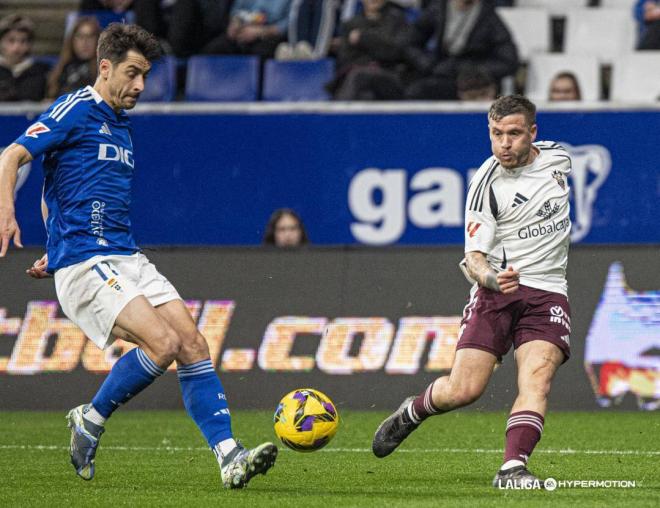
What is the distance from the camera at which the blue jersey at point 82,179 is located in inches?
271

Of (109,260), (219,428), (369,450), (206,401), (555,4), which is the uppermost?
(109,260)

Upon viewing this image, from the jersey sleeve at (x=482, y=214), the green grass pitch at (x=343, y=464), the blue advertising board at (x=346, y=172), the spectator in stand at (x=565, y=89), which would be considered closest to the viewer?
the green grass pitch at (x=343, y=464)

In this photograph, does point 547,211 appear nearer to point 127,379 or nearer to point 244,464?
point 244,464

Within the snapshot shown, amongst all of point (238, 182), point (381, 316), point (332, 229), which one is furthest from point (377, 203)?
point (381, 316)

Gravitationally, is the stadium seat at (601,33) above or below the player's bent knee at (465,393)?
above

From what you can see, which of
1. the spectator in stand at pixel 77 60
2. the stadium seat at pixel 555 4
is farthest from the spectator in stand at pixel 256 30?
the stadium seat at pixel 555 4

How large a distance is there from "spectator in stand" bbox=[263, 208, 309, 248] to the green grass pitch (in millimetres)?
2026

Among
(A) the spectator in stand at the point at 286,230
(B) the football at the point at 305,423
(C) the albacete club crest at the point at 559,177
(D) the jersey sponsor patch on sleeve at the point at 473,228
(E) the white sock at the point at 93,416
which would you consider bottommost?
(A) the spectator in stand at the point at 286,230

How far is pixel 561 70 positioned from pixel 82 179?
8608mm

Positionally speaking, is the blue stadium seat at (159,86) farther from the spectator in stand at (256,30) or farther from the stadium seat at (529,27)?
the stadium seat at (529,27)

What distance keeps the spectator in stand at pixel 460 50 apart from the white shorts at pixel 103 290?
7402 mm

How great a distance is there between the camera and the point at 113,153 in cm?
700

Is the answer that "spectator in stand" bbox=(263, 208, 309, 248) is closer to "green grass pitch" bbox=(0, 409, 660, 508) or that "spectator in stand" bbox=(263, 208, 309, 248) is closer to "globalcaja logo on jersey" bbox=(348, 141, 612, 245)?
"globalcaja logo on jersey" bbox=(348, 141, 612, 245)

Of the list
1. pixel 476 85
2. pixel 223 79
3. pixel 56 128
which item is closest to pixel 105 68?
pixel 56 128
